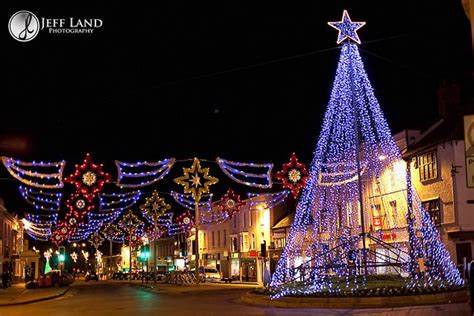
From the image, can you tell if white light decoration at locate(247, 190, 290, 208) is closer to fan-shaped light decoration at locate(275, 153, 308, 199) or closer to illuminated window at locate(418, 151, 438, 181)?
fan-shaped light decoration at locate(275, 153, 308, 199)

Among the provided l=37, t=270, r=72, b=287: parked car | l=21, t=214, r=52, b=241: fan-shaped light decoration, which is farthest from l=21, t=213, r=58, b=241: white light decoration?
l=37, t=270, r=72, b=287: parked car

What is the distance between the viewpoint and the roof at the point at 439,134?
36469 mm

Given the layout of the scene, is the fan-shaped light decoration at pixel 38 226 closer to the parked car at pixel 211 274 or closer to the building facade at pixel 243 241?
the parked car at pixel 211 274

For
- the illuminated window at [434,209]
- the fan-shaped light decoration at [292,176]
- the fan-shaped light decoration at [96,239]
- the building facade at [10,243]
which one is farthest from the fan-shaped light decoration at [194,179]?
the fan-shaped light decoration at [96,239]

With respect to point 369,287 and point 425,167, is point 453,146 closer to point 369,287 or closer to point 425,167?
point 425,167

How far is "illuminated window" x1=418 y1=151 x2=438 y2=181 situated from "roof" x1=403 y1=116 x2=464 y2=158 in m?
0.51

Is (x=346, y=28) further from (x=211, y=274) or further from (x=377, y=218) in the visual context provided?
(x=211, y=274)

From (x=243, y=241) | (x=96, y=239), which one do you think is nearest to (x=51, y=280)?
(x=243, y=241)

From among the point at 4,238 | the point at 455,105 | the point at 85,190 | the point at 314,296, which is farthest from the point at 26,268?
the point at 314,296

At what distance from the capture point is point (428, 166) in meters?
39.2

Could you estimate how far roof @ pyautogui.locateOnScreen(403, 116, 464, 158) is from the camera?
3647 centimetres

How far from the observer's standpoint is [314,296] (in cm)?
2441

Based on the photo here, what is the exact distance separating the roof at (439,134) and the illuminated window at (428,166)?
0.51 m

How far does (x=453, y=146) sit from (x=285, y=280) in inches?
549
